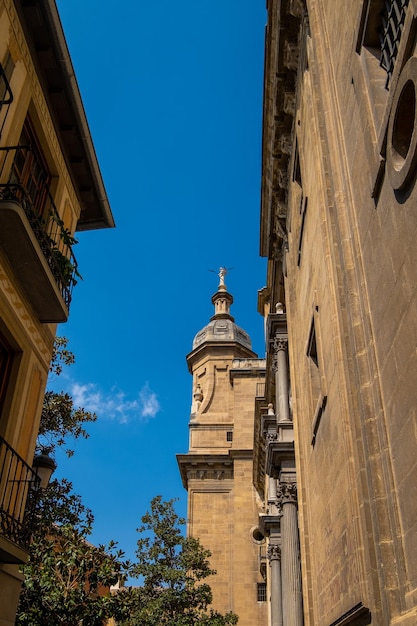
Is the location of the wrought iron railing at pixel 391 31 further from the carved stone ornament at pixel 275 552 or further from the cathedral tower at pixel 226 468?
the cathedral tower at pixel 226 468

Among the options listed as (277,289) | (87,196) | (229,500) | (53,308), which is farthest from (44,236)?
(229,500)

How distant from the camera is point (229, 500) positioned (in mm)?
34156

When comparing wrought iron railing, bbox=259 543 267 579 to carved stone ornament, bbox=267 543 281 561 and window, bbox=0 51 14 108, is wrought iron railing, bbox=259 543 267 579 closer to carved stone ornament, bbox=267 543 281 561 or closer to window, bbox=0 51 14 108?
carved stone ornament, bbox=267 543 281 561

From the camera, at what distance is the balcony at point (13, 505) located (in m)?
7.32

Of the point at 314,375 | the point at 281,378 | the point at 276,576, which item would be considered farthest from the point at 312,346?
the point at 276,576

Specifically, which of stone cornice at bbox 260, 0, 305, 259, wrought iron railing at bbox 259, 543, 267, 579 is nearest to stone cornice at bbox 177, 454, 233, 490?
wrought iron railing at bbox 259, 543, 267, 579

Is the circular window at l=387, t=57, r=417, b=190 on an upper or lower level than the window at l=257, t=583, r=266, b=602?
lower

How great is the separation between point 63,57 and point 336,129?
195 inches

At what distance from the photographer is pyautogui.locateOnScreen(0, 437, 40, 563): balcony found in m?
7.32

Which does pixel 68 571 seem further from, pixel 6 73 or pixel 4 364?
pixel 6 73

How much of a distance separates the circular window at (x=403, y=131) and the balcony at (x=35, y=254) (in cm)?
459

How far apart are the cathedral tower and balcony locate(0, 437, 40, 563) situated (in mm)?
25813

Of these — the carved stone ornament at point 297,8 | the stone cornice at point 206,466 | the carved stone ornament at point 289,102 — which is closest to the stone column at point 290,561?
the carved stone ornament at point 289,102

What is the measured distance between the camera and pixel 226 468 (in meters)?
35.3
